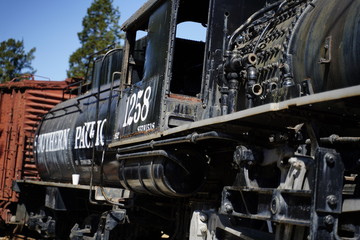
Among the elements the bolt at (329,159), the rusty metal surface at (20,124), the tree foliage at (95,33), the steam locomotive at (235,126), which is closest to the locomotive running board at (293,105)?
the steam locomotive at (235,126)

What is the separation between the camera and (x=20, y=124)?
1371cm

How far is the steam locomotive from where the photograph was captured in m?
3.87

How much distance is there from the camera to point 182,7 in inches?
272

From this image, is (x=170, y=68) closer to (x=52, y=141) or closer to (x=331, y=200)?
(x=331, y=200)

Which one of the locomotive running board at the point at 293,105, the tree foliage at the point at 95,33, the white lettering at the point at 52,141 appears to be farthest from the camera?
the tree foliage at the point at 95,33

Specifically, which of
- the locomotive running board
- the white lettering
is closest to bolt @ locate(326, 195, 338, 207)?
the locomotive running board

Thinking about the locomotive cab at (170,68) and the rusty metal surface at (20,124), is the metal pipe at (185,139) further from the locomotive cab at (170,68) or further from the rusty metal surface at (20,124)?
the rusty metal surface at (20,124)

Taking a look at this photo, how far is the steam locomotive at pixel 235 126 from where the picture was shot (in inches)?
152

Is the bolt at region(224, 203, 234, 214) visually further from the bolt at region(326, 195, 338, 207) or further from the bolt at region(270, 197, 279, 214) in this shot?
the bolt at region(326, 195, 338, 207)

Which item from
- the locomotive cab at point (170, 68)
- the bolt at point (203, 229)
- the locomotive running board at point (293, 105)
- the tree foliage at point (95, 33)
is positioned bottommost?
the bolt at point (203, 229)

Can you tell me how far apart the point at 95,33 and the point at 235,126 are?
102 ft

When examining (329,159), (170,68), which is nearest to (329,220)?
(329,159)

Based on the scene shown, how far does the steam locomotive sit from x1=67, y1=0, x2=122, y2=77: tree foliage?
24917 millimetres

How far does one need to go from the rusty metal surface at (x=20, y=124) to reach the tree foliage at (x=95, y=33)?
19.5 metres
